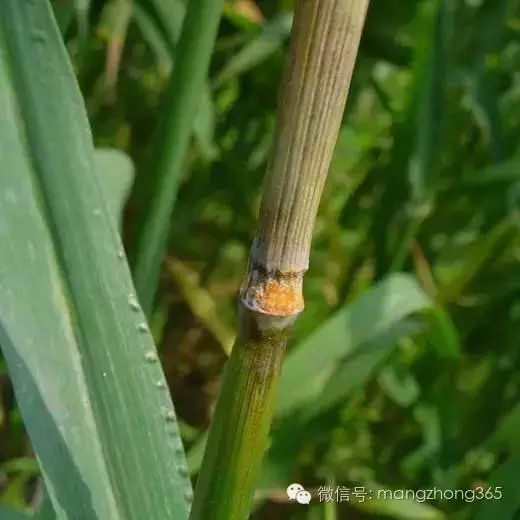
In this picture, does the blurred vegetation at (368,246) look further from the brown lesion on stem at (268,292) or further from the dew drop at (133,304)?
the brown lesion on stem at (268,292)

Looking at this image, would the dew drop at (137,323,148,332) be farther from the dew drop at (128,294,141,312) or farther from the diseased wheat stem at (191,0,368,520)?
the diseased wheat stem at (191,0,368,520)

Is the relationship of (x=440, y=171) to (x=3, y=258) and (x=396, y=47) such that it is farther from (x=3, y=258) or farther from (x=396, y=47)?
(x=3, y=258)

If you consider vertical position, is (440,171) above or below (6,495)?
above

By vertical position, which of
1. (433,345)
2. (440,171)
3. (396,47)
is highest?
(396,47)

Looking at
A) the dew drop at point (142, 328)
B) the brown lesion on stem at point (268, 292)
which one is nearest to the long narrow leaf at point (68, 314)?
the dew drop at point (142, 328)

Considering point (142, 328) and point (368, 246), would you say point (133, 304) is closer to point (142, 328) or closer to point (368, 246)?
point (142, 328)

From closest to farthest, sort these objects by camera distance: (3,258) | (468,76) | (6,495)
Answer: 1. (3,258)
2. (6,495)
3. (468,76)

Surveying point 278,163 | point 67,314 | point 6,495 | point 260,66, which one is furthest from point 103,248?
point 260,66
